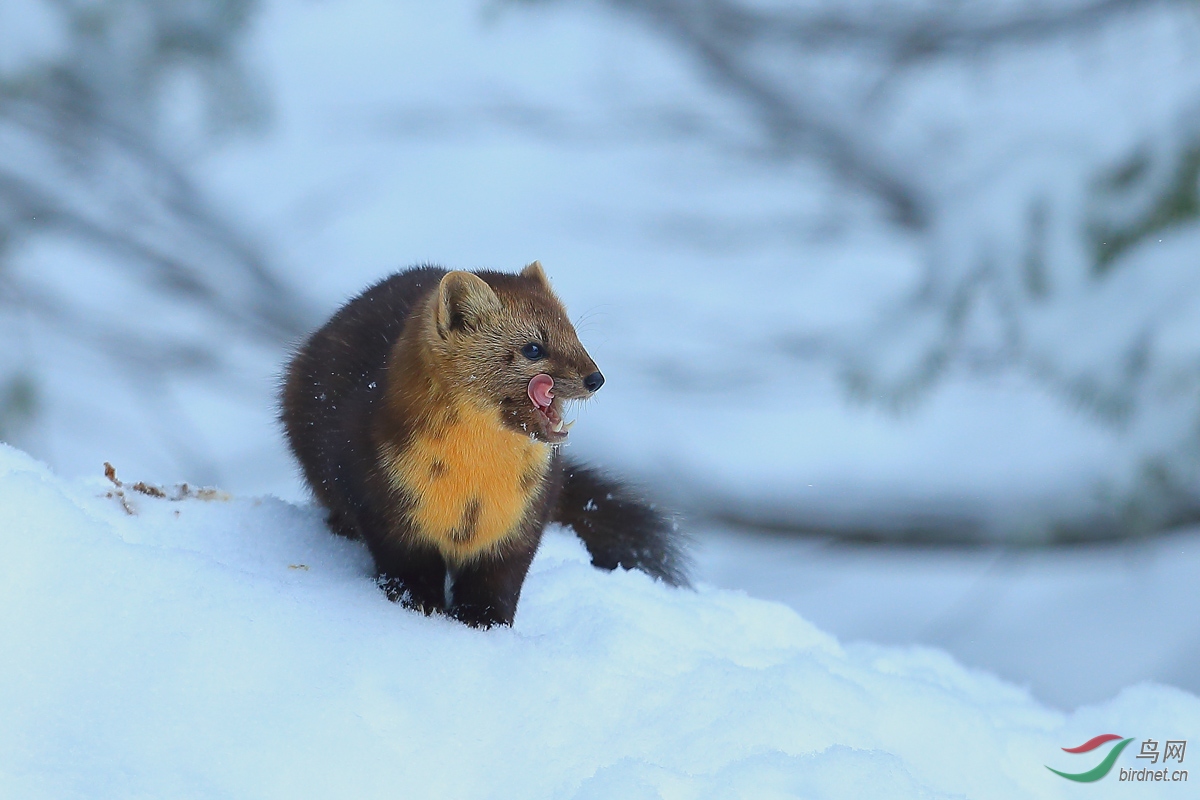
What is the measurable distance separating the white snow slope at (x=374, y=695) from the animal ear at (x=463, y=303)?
61 cm

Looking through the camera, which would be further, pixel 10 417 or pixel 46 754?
pixel 10 417

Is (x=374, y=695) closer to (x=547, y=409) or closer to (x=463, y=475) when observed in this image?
(x=463, y=475)

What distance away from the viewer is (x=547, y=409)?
2619 mm

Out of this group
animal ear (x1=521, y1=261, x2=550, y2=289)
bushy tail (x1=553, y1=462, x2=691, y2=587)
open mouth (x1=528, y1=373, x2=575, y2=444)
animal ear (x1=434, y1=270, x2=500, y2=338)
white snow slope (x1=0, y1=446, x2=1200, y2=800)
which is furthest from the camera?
bushy tail (x1=553, y1=462, x2=691, y2=587)

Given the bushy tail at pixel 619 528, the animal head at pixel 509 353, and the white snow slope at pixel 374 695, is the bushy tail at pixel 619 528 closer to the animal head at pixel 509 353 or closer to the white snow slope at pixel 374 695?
the white snow slope at pixel 374 695

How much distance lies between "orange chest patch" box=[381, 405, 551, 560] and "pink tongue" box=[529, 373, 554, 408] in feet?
0.27

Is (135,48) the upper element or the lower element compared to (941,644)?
upper

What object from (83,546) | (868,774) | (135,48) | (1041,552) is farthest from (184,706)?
(135,48)

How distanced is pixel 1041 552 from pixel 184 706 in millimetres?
5039

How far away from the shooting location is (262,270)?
8.55 meters

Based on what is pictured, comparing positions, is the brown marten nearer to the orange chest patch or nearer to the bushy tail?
the orange chest patch

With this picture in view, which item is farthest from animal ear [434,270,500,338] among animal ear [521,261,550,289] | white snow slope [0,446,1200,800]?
white snow slope [0,446,1200,800]

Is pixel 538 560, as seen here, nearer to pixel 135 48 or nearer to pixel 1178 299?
pixel 1178 299

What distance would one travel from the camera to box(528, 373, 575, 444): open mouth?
2.60 meters
